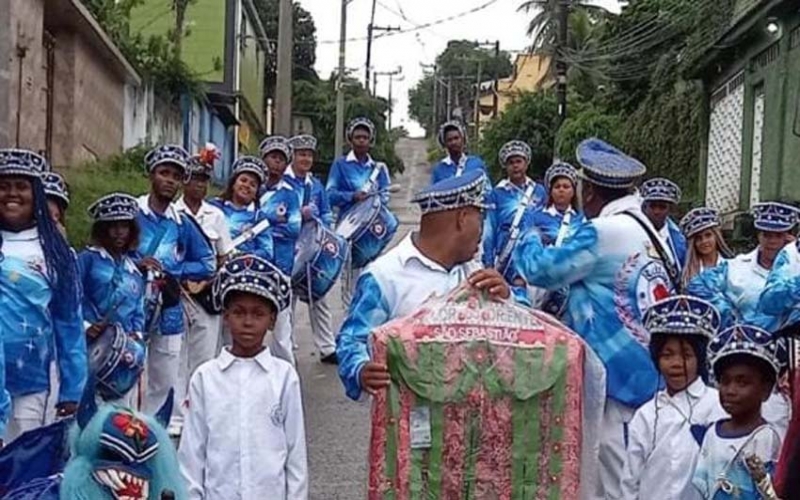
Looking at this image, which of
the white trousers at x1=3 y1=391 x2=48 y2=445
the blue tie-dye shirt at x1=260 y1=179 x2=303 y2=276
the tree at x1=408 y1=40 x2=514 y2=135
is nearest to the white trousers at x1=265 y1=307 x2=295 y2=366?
the blue tie-dye shirt at x1=260 y1=179 x2=303 y2=276

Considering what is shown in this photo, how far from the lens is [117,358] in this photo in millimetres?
7324

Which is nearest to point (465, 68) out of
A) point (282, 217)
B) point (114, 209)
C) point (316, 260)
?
point (316, 260)

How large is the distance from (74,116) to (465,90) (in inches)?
2912

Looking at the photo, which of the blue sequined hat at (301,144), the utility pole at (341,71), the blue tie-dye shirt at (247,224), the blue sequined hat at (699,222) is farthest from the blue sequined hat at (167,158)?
the utility pole at (341,71)

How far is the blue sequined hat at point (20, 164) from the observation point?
19.7ft

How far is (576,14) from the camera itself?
51781 millimetres

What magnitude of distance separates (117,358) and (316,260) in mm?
4781

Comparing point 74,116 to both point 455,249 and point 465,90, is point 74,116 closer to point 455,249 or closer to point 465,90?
point 455,249

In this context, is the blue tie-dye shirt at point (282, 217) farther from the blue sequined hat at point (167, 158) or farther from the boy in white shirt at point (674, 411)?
the boy in white shirt at point (674, 411)

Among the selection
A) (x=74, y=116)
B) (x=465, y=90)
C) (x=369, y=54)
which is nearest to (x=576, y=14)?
(x=369, y=54)

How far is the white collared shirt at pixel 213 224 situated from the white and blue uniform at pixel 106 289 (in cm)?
153

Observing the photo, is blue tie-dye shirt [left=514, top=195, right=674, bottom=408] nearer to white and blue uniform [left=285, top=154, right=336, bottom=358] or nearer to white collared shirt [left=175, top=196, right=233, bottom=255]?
white collared shirt [left=175, top=196, right=233, bottom=255]

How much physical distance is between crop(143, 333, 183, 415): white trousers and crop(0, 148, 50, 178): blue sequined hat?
9.50ft

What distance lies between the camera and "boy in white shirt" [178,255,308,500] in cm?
511
